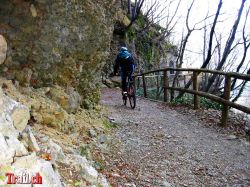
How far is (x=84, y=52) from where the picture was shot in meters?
5.70

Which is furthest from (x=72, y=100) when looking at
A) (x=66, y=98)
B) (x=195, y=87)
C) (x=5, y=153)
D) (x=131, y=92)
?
(x=195, y=87)

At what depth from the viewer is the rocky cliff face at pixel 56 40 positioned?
429cm

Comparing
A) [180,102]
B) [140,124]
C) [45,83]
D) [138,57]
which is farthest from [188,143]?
[138,57]

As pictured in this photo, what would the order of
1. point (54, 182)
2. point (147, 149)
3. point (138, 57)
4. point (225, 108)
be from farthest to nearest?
point (138, 57)
point (225, 108)
point (147, 149)
point (54, 182)

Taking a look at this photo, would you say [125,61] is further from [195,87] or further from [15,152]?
[15,152]

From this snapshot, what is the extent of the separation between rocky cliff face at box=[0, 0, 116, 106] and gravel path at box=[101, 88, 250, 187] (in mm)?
1384

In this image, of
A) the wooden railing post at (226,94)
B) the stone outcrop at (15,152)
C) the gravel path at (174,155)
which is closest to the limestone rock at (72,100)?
the gravel path at (174,155)

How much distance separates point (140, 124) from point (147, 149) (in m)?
1.70

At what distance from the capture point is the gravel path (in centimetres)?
434

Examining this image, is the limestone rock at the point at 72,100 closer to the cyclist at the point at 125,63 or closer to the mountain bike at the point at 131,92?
the cyclist at the point at 125,63

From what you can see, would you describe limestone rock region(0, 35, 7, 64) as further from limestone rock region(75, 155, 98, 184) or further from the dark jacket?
the dark jacket

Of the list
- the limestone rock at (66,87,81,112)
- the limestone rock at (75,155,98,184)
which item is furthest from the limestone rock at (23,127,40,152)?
the limestone rock at (66,87,81,112)

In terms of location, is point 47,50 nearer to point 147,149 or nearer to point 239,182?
point 147,149

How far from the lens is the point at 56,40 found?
4867mm
